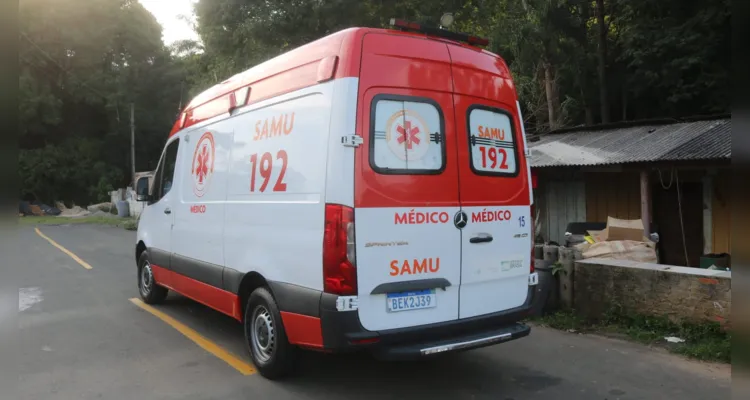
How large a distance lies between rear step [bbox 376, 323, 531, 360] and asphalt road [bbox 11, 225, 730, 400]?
1.54 feet

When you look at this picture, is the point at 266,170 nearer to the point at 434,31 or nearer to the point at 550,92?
the point at 434,31

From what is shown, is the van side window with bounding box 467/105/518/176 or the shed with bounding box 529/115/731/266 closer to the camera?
the van side window with bounding box 467/105/518/176

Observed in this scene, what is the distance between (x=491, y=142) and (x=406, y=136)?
0.92m

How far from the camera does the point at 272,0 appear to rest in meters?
15.4

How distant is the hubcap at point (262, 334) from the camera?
4.45m

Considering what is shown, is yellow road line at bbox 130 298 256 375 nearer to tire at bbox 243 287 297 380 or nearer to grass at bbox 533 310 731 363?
tire at bbox 243 287 297 380

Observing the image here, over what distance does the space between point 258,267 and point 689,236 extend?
9644 mm

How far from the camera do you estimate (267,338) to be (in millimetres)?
4523

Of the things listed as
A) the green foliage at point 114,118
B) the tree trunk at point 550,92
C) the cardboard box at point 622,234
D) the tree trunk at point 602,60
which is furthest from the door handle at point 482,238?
the green foliage at point 114,118

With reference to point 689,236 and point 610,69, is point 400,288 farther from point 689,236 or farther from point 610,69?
point 610,69

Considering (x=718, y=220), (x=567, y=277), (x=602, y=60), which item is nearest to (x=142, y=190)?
(x=567, y=277)

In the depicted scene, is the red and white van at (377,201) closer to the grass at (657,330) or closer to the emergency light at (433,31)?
the emergency light at (433,31)

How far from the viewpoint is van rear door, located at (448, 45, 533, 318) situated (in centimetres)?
426

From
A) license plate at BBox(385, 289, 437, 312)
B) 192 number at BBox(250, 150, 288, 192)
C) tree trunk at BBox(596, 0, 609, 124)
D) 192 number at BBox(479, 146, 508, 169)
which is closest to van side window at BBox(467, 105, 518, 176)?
192 number at BBox(479, 146, 508, 169)
